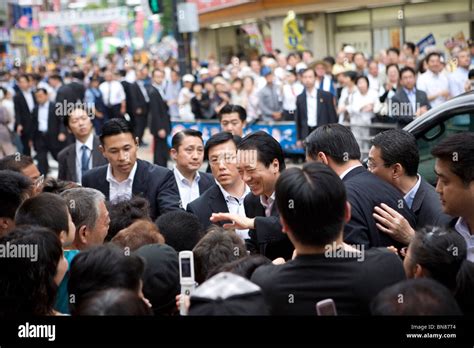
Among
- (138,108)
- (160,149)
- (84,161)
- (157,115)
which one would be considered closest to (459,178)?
(84,161)

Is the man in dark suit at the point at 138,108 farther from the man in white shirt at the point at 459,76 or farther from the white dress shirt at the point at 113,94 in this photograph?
the man in white shirt at the point at 459,76

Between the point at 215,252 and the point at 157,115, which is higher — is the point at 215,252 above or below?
below

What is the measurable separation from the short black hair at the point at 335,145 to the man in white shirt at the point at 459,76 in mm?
8328

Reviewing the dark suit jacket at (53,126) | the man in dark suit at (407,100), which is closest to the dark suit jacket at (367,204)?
the man in dark suit at (407,100)

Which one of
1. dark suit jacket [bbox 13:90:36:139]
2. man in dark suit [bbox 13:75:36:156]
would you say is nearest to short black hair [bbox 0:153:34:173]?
man in dark suit [bbox 13:75:36:156]

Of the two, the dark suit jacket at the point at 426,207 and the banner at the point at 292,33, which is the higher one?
the banner at the point at 292,33

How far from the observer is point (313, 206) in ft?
9.47

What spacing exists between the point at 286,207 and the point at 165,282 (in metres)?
0.74

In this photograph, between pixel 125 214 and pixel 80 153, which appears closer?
pixel 125 214

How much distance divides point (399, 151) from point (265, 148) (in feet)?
2.71

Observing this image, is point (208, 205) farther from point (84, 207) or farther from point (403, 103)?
point (403, 103)

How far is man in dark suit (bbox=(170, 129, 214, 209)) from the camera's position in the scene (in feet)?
21.4

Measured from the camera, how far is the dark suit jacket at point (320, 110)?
1228 cm

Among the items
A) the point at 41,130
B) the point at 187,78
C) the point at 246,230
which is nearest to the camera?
the point at 246,230
